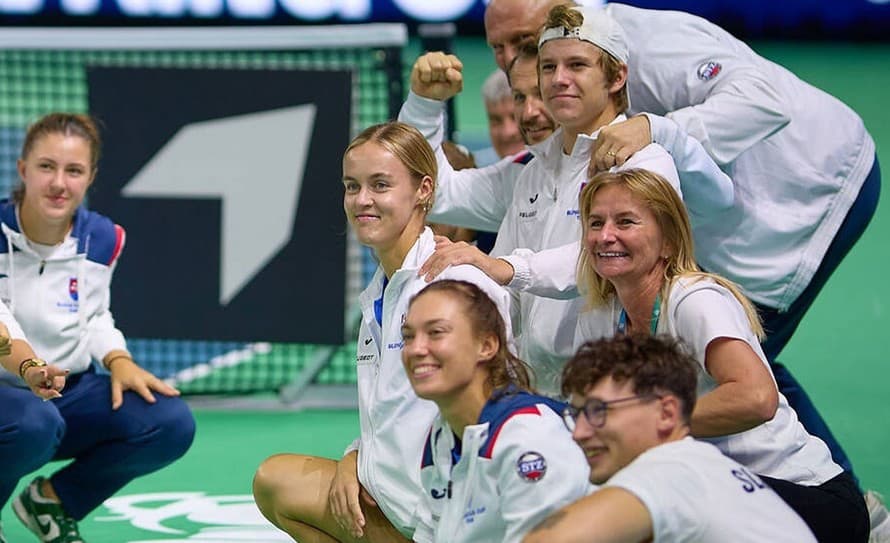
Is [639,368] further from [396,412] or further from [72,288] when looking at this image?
[72,288]

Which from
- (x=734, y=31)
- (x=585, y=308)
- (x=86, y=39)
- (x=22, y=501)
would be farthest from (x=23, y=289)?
(x=734, y=31)

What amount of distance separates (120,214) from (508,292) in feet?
12.1

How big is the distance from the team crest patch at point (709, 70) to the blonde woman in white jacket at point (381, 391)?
1.08 metres

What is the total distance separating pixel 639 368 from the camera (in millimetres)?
3795

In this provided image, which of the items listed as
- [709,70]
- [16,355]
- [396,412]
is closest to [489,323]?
[396,412]

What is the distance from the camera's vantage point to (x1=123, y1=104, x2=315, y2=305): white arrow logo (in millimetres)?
8438

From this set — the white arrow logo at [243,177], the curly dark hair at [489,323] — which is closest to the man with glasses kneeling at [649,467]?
the curly dark hair at [489,323]

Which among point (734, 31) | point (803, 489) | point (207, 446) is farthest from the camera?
point (734, 31)

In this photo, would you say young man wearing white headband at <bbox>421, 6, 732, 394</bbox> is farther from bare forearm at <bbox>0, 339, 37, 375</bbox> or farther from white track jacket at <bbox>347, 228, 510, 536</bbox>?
bare forearm at <bbox>0, 339, 37, 375</bbox>

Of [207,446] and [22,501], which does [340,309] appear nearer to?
[207,446]

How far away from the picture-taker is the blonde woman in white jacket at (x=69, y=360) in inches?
244

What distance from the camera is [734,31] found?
17578 mm

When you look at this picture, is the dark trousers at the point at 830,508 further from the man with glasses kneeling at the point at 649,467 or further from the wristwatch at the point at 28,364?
the wristwatch at the point at 28,364

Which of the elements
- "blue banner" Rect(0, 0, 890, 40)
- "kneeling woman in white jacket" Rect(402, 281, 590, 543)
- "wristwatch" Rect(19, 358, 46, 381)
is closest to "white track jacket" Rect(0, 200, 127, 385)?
"wristwatch" Rect(19, 358, 46, 381)
